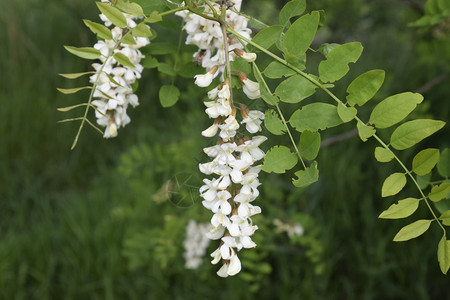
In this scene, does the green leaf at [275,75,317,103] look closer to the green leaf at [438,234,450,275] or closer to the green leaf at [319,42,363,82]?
the green leaf at [319,42,363,82]

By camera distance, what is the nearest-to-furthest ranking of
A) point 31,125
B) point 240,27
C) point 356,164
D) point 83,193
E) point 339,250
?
point 240,27, point 339,250, point 356,164, point 83,193, point 31,125

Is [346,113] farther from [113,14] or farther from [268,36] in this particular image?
[113,14]

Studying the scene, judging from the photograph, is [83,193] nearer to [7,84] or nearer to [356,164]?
[7,84]

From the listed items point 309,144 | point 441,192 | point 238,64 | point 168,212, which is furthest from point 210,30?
point 168,212

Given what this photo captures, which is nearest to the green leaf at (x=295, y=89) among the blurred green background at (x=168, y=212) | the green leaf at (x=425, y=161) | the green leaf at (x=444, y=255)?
the green leaf at (x=425, y=161)

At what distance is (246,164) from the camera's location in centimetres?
78

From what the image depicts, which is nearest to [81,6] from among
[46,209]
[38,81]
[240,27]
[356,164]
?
[38,81]

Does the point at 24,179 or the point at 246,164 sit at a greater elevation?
the point at 246,164

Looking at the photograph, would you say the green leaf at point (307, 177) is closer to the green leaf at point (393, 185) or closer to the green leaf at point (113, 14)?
the green leaf at point (393, 185)

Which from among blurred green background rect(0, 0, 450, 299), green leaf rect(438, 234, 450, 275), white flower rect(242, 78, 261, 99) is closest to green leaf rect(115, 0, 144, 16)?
white flower rect(242, 78, 261, 99)

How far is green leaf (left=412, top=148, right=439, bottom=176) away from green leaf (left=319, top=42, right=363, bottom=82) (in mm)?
219

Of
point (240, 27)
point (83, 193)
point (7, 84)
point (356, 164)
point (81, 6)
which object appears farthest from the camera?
point (81, 6)

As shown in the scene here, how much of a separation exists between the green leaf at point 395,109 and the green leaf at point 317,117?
8 centimetres

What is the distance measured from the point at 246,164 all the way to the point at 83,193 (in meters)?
2.77
